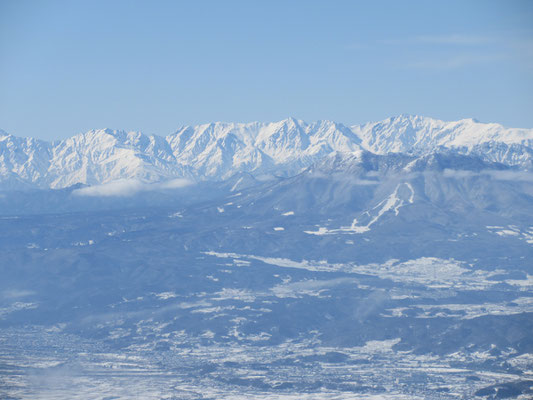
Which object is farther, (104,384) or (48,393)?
(104,384)

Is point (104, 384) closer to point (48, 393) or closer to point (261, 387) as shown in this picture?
point (48, 393)

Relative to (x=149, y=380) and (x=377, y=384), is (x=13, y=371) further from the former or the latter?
(x=377, y=384)

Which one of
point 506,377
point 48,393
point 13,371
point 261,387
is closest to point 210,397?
point 261,387

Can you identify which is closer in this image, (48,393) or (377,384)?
(48,393)

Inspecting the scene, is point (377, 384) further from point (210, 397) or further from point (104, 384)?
point (104, 384)

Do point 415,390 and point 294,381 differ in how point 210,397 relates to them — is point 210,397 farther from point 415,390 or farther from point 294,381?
point 415,390

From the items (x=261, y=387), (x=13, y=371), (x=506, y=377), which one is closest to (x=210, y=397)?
(x=261, y=387)

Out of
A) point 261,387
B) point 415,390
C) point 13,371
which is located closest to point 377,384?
point 415,390
